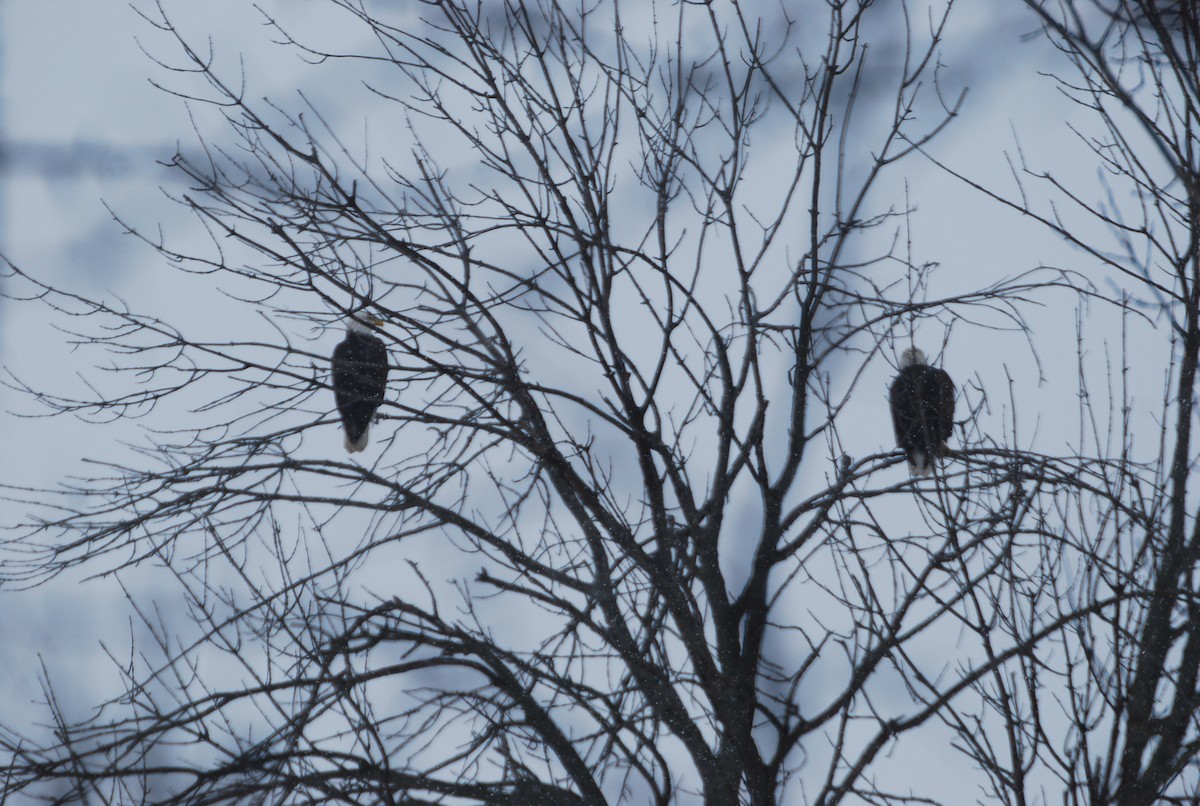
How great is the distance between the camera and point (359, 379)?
4008mm

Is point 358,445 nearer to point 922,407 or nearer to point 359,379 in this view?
point 359,379

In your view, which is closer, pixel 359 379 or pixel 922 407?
pixel 922 407

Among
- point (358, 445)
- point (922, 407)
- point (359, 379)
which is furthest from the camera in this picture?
point (358, 445)

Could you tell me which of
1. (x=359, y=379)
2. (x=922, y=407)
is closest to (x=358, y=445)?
(x=359, y=379)

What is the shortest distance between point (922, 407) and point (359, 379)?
1.98 meters

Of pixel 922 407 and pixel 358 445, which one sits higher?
pixel 358 445

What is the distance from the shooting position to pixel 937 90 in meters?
4.06

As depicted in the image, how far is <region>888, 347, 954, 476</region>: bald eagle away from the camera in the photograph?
4.18 m

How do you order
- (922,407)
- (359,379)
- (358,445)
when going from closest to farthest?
1. (922,407)
2. (359,379)
3. (358,445)

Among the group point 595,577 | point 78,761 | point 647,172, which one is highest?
point 647,172

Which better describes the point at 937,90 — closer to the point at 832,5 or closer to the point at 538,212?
the point at 832,5

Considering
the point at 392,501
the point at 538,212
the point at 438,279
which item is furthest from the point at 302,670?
the point at 538,212

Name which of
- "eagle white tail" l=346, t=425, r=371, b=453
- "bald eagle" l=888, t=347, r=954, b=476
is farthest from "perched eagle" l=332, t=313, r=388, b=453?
"bald eagle" l=888, t=347, r=954, b=476

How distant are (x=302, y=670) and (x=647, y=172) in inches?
89.1
